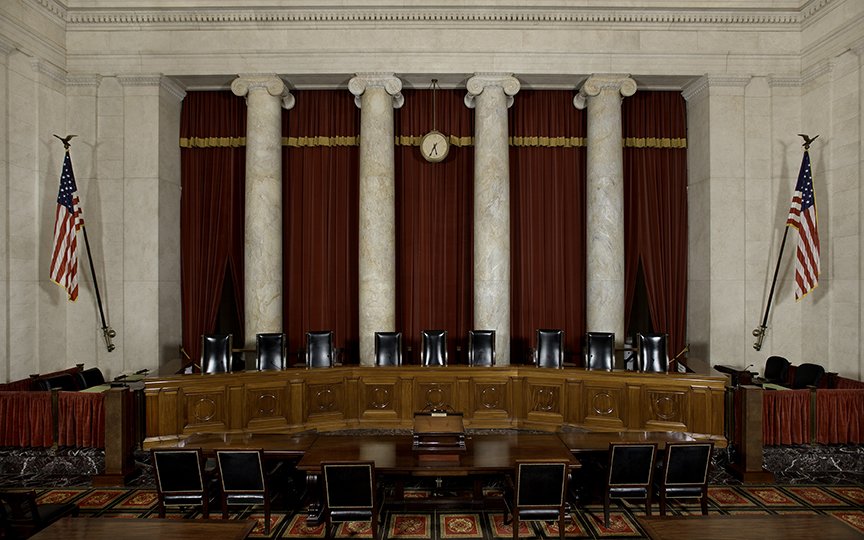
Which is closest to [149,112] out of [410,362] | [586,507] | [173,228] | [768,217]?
[173,228]

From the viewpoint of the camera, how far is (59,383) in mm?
6902

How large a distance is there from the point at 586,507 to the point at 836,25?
8091 mm

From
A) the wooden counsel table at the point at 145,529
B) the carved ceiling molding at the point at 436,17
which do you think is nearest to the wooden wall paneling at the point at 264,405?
the wooden counsel table at the point at 145,529

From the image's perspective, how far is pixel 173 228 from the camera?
9.05 meters

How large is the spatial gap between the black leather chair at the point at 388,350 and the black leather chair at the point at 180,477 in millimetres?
3566

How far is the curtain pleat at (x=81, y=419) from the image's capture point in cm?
610

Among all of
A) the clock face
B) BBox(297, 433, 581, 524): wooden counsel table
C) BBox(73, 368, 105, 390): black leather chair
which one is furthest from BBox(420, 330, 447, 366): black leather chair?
BBox(73, 368, 105, 390): black leather chair

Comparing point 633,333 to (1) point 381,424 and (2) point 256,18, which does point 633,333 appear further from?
(2) point 256,18

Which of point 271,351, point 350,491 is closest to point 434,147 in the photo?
point 271,351

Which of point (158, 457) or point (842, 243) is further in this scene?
point (842, 243)

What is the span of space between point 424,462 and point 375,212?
4.85 metres

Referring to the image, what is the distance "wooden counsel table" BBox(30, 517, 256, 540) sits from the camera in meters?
3.44

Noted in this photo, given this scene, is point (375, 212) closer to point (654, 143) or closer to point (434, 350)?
point (434, 350)

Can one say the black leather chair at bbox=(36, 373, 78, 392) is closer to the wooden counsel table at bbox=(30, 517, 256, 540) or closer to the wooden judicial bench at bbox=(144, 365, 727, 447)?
the wooden judicial bench at bbox=(144, 365, 727, 447)
